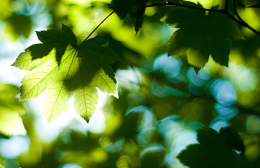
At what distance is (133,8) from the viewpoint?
3.37ft

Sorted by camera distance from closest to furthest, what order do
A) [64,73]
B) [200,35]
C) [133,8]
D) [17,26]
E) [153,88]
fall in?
[133,8] < [64,73] < [200,35] < [17,26] < [153,88]

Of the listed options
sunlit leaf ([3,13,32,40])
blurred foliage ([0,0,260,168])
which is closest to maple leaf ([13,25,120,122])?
blurred foliage ([0,0,260,168])

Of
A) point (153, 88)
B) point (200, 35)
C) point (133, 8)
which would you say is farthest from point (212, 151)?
point (153, 88)

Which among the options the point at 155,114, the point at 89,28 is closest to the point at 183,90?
the point at 155,114

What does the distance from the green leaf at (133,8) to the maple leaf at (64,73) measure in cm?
37

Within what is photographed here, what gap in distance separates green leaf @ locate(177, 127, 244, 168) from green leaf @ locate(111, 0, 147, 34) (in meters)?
1.18

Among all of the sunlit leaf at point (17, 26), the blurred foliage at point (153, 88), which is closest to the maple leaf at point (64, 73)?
the blurred foliage at point (153, 88)

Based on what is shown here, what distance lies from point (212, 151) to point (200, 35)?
1127 millimetres

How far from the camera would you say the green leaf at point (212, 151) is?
1.61 meters

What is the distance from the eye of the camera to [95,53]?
1424mm

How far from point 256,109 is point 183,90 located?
1.71 meters

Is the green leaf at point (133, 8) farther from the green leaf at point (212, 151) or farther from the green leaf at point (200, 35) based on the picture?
the green leaf at point (212, 151)

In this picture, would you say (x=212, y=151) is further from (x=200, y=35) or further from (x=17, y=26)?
(x=17, y=26)

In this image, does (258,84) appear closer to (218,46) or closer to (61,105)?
(218,46)
